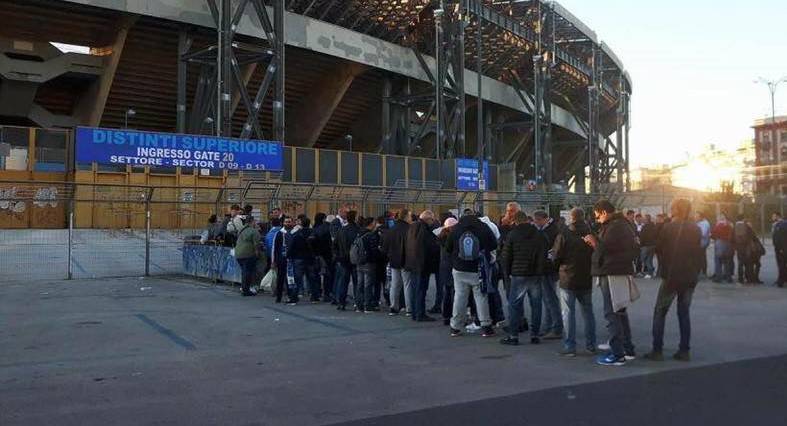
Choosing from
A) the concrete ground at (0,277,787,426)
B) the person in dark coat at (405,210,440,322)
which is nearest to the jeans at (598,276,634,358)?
the concrete ground at (0,277,787,426)

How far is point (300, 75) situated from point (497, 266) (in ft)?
99.5

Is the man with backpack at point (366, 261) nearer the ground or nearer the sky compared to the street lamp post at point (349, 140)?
nearer the ground

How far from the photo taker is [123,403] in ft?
19.1

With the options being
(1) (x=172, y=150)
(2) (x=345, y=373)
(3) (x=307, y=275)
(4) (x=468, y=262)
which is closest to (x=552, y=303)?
(4) (x=468, y=262)

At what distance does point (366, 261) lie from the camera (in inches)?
442

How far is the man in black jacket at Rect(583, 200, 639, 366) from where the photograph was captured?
7.32 m

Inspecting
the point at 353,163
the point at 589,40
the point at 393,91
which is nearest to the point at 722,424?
the point at 353,163

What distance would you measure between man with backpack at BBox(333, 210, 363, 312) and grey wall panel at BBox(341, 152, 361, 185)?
20.6 m

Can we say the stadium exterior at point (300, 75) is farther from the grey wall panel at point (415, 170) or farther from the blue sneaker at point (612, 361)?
the blue sneaker at point (612, 361)

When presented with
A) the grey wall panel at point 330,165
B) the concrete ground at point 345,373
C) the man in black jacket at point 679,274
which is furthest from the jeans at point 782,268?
the grey wall panel at point 330,165

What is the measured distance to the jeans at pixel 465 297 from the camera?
902 centimetres

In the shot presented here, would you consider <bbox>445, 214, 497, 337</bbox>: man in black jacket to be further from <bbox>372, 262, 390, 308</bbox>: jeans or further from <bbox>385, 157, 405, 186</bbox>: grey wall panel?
<bbox>385, 157, 405, 186</bbox>: grey wall panel

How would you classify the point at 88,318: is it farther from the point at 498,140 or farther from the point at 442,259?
the point at 498,140

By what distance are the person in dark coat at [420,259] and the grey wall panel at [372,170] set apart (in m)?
22.8
